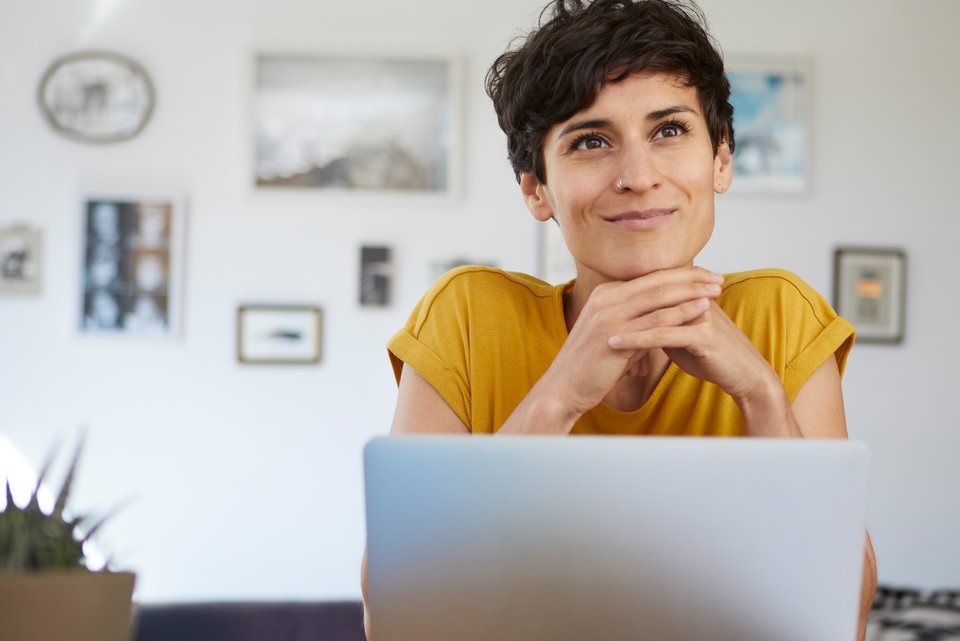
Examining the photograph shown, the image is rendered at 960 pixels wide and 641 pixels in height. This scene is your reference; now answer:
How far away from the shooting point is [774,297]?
1.25 m

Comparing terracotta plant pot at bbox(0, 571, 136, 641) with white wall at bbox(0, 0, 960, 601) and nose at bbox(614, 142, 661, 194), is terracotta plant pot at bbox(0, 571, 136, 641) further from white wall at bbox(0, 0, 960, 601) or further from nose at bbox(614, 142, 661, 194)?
white wall at bbox(0, 0, 960, 601)

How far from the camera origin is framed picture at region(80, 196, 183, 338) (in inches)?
126

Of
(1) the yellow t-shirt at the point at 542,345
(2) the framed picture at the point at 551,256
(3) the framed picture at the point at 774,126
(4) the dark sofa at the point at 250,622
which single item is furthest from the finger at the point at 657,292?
(3) the framed picture at the point at 774,126

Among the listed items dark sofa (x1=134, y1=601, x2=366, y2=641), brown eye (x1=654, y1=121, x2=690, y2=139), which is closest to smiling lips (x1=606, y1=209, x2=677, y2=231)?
brown eye (x1=654, y1=121, x2=690, y2=139)

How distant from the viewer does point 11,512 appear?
1.98 feet

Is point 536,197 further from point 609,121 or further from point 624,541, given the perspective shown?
point 624,541

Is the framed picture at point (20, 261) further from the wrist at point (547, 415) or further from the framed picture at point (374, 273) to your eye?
the wrist at point (547, 415)

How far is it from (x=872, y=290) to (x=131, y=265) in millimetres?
2505

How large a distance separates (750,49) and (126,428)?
246cm

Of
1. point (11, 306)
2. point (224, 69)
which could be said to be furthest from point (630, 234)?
point (11, 306)

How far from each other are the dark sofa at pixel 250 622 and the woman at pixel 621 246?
4.50 ft

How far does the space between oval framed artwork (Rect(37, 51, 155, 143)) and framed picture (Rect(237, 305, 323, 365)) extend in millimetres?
737

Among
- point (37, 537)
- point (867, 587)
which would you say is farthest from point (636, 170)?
point (37, 537)

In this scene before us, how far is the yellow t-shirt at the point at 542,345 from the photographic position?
121cm
